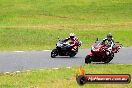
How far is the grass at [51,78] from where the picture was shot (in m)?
18.0

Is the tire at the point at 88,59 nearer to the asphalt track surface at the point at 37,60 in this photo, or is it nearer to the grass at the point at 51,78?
the asphalt track surface at the point at 37,60

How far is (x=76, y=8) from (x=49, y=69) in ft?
172

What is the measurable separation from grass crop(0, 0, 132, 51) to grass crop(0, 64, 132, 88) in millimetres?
11877

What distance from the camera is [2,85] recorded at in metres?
17.9

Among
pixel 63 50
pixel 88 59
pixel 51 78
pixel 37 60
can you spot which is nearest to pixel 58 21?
pixel 63 50

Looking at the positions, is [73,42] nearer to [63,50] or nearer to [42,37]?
[63,50]

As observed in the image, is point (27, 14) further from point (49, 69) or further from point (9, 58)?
point (49, 69)

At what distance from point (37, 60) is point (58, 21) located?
32.8 m

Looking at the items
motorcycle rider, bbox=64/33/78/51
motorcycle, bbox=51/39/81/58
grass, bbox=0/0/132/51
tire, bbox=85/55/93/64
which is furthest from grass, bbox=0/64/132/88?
grass, bbox=0/0/132/51

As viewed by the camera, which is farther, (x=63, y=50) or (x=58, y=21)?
(x=58, y=21)

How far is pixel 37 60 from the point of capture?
26.9m

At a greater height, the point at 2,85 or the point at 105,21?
the point at 2,85

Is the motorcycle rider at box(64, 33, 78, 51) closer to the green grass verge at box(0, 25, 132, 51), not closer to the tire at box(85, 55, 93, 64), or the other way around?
the tire at box(85, 55, 93, 64)

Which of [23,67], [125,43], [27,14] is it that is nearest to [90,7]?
[27,14]
